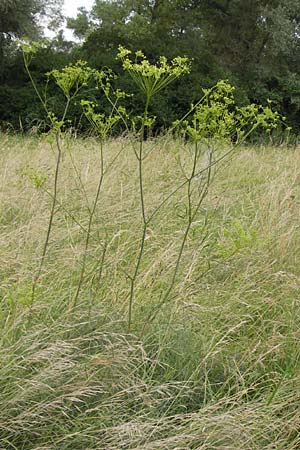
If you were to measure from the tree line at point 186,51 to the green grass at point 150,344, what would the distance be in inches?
274

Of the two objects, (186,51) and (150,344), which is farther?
(186,51)

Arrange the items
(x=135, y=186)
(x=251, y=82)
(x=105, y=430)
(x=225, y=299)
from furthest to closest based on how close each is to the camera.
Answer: (x=251, y=82) < (x=135, y=186) < (x=225, y=299) < (x=105, y=430)

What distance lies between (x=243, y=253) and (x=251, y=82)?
40.0ft

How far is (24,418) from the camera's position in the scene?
1734 millimetres

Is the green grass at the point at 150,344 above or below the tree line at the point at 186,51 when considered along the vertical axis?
below

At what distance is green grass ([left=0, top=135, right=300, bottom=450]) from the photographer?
1.74 metres

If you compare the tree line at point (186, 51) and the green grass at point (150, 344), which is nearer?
the green grass at point (150, 344)

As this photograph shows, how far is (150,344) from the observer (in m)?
2.11

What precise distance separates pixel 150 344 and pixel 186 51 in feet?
37.3

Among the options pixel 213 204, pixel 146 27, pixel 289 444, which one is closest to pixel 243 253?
pixel 213 204

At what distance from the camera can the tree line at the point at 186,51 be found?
10.9 metres

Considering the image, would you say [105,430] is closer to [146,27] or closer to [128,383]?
[128,383]

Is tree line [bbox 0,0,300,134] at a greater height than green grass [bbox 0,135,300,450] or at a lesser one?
greater

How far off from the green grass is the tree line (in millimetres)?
6972
